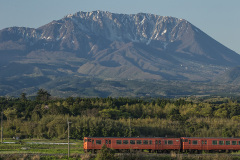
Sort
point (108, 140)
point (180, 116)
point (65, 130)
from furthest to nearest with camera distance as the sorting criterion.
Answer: point (180, 116), point (65, 130), point (108, 140)

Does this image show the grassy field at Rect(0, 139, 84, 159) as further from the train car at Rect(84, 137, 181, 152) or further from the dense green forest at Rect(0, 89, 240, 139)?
the dense green forest at Rect(0, 89, 240, 139)

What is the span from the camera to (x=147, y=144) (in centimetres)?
5806

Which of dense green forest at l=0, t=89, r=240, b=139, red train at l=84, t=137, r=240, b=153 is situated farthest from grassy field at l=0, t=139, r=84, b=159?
dense green forest at l=0, t=89, r=240, b=139

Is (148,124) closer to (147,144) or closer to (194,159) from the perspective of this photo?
(147,144)

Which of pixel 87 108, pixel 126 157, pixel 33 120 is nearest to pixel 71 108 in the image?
pixel 87 108

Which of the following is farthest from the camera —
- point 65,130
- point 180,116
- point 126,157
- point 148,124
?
point 180,116

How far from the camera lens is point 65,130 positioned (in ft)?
258

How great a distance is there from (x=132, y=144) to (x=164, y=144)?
425cm

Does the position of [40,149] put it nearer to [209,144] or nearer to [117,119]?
[209,144]

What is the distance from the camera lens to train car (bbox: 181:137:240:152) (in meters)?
59.2

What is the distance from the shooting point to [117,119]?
9481 centimetres

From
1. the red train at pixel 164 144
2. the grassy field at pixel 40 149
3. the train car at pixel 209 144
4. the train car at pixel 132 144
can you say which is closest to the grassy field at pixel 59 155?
the grassy field at pixel 40 149

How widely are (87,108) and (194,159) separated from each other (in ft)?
163

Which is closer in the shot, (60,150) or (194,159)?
(194,159)
